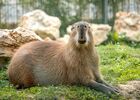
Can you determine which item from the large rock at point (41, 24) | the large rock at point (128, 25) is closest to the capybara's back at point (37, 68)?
the large rock at point (41, 24)

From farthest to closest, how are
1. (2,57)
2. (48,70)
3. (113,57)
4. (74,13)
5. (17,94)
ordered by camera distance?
(74,13) < (113,57) < (2,57) < (48,70) < (17,94)

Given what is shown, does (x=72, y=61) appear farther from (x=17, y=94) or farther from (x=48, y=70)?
(x=17, y=94)

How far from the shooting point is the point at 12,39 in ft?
34.7

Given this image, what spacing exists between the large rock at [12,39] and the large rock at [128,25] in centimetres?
702

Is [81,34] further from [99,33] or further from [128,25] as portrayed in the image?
[128,25]

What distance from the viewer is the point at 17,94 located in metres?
8.47

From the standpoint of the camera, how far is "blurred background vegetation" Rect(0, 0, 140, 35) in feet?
62.3

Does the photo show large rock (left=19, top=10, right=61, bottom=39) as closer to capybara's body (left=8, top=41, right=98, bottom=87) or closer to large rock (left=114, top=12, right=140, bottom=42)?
large rock (left=114, top=12, right=140, bottom=42)

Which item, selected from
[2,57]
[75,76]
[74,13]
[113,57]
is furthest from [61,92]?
[74,13]

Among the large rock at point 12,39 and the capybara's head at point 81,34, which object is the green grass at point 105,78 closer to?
the large rock at point 12,39

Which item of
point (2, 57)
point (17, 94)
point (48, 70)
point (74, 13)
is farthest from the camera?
point (74, 13)

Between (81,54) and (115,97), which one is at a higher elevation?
(81,54)

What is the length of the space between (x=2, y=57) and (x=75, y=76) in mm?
2163

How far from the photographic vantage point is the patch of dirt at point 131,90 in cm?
887
